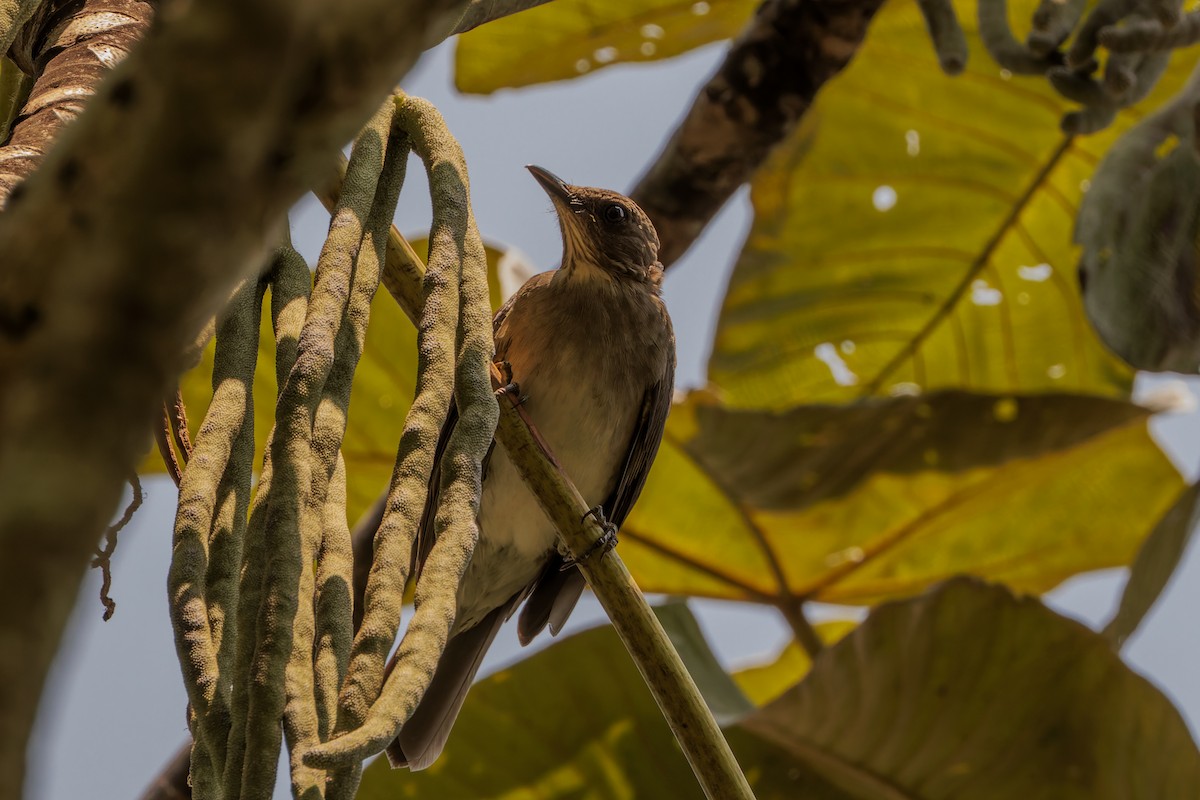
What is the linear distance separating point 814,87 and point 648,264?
2.61 feet

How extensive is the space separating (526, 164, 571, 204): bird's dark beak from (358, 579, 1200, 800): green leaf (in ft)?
5.07

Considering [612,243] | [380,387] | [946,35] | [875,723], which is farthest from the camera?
[380,387]

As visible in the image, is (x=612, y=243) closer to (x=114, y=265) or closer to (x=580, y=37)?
(x=580, y=37)

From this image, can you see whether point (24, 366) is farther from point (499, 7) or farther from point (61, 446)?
point (499, 7)

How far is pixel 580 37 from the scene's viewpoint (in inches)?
174

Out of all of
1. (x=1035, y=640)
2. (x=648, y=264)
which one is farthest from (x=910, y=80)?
(x=1035, y=640)

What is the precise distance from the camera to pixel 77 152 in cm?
53

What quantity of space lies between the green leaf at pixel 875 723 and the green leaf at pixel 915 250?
6.01 ft

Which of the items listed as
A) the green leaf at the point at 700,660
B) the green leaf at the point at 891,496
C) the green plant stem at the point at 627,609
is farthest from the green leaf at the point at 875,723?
the green plant stem at the point at 627,609

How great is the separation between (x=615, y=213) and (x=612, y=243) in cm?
10

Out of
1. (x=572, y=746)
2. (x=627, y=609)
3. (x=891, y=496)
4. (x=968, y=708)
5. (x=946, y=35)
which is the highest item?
(x=627, y=609)

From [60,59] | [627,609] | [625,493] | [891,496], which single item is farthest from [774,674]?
[60,59]

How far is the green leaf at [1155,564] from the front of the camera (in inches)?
124

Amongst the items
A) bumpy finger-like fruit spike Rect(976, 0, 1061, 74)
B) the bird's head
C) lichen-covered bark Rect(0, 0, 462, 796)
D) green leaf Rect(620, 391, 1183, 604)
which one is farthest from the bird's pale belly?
lichen-covered bark Rect(0, 0, 462, 796)
